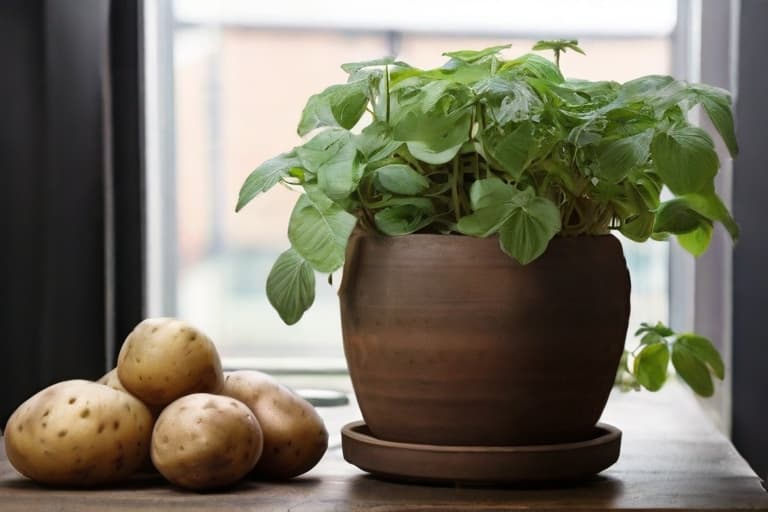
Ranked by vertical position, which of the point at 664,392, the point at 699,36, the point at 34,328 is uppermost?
the point at 699,36

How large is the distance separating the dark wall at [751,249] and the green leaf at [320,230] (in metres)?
0.66

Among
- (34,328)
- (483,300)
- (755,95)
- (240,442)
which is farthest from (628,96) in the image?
(34,328)

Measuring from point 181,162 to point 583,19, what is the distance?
65 cm

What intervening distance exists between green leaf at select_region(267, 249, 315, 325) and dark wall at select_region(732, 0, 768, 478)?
2.08ft

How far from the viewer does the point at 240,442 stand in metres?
0.82

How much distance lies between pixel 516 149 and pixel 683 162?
110 mm

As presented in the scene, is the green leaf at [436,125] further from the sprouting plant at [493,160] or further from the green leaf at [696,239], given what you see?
the green leaf at [696,239]

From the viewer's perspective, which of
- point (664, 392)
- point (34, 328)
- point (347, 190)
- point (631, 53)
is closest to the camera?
point (347, 190)

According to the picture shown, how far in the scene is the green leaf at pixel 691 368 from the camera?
3.18 ft

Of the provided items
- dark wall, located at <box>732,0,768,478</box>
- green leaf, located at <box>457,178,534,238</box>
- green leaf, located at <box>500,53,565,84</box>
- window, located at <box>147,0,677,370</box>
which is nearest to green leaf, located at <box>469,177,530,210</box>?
green leaf, located at <box>457,178,534,238</box>

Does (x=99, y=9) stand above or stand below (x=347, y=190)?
above

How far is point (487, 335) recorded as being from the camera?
32.0 inches

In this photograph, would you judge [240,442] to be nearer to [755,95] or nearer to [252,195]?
[252,195]

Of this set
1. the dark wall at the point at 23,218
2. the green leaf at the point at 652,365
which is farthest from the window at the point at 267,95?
the green leaf at the point at 652,365
